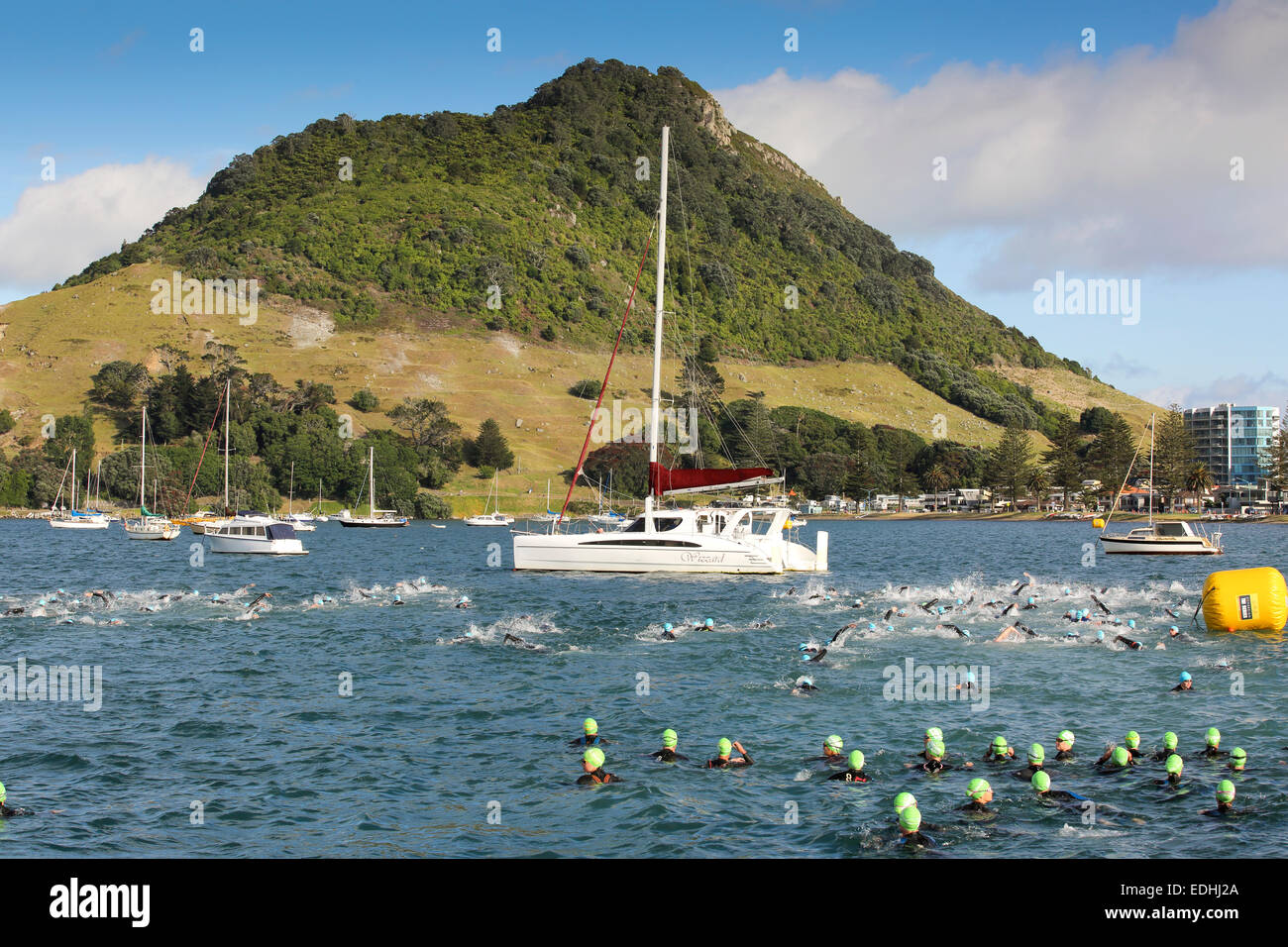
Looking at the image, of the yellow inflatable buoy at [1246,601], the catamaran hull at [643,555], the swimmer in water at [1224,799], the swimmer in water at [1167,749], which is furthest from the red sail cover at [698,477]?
the swimmer in water at [1224,799]

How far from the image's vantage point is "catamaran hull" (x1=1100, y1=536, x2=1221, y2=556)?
A: 8188cm

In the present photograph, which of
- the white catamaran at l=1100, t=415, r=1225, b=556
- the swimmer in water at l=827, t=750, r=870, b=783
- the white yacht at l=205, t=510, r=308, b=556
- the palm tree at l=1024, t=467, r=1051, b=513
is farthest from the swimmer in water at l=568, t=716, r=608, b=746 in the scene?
the palm tree at l=1024, t=467, r=1051, b=513

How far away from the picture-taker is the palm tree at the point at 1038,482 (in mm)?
170875

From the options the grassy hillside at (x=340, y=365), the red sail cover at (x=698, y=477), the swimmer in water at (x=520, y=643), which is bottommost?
the swimmer in water at (x=520, y=643)

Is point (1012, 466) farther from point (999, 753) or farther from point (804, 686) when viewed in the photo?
point (999, 753)

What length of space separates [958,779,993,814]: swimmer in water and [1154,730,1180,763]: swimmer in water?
457 cm

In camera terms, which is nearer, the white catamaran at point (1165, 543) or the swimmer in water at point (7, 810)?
the swimmer in water at point (7, 810)

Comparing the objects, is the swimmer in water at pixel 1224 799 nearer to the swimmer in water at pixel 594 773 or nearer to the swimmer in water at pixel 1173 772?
the swimmer in water at pixel 1173 772

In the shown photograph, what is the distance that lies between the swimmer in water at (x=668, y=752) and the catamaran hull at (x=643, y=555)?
103 ft

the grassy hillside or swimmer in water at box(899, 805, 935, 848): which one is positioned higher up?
the grassy hillside

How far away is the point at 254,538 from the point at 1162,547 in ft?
225

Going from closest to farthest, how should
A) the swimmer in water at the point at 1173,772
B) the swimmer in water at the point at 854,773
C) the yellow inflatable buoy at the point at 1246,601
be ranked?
the swimmer in water at the point at 1173,772 < the swimmer in water at the point at 854,773 < the yellow inflatable buoy at the point at 1246,601

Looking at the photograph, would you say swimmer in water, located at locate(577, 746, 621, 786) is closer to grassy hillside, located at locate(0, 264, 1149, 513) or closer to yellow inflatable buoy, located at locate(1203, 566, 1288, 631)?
yellow inflatable buoy, located at locate(1203, 566, 1288, 631)
